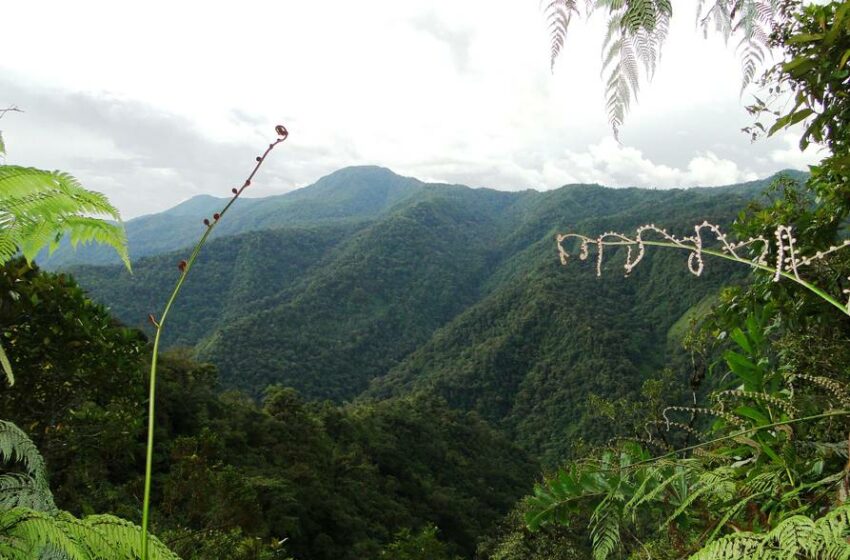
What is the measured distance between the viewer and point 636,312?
7281 centimetres

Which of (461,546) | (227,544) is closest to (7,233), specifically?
(227,544)

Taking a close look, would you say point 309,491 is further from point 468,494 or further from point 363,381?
point 363,381

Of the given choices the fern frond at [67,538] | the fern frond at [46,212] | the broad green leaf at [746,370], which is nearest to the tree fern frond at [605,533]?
the broad green leaf at [746,370]

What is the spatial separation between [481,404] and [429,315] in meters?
37.8

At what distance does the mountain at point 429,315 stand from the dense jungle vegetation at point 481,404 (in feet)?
1.46

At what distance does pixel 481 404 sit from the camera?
58906 mm

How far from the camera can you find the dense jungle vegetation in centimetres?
117

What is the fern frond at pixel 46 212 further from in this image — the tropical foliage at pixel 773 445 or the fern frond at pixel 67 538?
the tropical foliage at pixel 773 445

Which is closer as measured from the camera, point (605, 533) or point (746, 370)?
point (605, 533)

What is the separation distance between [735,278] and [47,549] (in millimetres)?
69185

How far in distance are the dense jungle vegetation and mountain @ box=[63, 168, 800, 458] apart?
1.46ft

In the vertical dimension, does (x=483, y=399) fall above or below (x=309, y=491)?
below

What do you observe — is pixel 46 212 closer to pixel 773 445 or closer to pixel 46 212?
pixel 46 212

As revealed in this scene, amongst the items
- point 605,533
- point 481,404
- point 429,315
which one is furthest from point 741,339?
point 429,315
